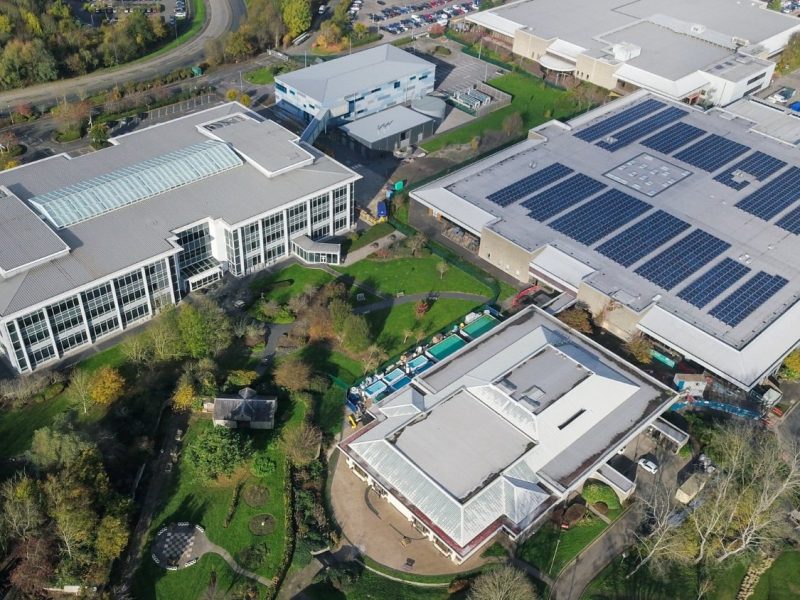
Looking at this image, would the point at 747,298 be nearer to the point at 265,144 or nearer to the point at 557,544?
the point at 557,544

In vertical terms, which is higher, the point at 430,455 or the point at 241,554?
the point at 430,455

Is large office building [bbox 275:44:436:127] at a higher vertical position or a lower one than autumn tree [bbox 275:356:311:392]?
higher

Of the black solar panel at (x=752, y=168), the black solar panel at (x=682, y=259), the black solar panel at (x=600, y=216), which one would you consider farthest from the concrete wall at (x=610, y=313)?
the black solar panel at (x=752, y=168)

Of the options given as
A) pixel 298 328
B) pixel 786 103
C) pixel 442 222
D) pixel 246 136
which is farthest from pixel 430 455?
pixel 786 103

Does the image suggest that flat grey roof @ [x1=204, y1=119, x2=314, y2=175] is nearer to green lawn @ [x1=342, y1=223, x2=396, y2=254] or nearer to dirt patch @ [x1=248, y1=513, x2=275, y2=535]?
green lawn @ [x1=342, y1=223, x2=396, y2=254]

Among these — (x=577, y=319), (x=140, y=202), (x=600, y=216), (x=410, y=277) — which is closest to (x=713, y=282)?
(x=600, y=216)

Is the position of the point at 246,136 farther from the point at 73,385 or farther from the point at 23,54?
the point at 23,54

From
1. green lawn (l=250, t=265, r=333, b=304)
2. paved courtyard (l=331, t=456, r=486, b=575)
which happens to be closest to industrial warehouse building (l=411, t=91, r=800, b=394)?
green lawn (l=250, t=265, r=333, b=304)

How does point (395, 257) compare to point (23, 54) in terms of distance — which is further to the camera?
point (23, 54)
